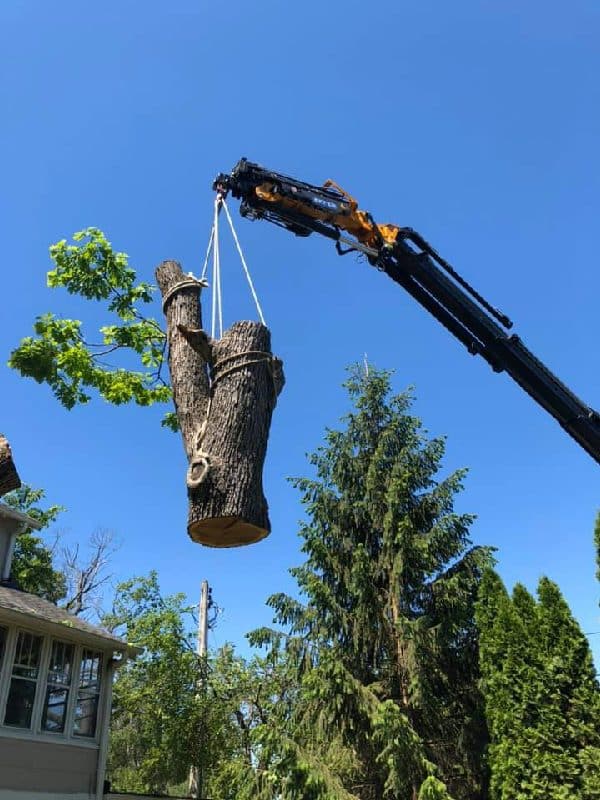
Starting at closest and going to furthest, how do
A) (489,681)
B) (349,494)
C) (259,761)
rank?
(489,681) < (259,761) < (349,494)

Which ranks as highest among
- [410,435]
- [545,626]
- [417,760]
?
[410,435]

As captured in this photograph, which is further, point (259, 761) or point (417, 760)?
point (259, 761)

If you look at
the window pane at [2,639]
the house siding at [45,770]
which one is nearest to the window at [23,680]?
the window pane at [2,639]

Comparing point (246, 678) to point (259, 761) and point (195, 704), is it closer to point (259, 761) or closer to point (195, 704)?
point (195, 704)

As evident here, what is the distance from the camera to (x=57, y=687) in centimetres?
1098

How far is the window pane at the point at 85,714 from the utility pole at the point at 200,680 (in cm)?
579

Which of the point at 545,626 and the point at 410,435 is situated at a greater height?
the point at 410,435

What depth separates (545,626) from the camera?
10.3m

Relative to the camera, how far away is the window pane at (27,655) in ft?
34.5

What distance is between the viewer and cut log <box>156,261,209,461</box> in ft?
10.1

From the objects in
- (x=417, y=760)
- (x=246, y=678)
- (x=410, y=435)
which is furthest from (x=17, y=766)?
(x=246, y=678)

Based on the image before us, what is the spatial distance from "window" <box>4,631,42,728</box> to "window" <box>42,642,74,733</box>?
0.29 meters

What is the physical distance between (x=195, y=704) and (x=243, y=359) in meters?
17.1

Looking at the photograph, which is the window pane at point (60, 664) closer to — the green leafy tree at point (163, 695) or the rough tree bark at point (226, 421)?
the green leafy tree at point (163, 695)
